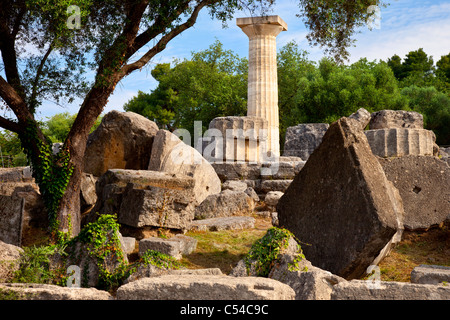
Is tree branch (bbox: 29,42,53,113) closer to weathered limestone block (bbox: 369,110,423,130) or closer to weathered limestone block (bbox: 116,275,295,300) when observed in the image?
weathered limestone block (bbox: 116,275,295,300)

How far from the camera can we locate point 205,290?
13.8ft

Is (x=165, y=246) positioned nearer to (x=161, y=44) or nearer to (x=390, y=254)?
(x=390, y=254)

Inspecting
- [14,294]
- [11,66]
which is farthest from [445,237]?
[11,66]

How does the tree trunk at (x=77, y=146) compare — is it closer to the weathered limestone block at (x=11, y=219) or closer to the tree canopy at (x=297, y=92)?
the weathered limestone block at (x=11, y=219)

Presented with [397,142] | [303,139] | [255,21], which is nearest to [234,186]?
[397,142]

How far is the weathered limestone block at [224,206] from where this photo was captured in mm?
10334

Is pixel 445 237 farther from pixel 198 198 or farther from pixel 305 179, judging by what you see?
pixel 198 198

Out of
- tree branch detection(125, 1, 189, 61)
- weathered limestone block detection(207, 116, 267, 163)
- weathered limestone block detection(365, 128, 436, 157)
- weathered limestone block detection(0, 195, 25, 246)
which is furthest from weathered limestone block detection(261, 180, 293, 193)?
weathered limestone block detection(0, 195, 25, 246)

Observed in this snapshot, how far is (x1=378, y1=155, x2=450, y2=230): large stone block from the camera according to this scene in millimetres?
8148

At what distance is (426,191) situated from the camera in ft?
27.1

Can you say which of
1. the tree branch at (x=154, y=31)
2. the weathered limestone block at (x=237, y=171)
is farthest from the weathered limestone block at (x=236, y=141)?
the tree branch at (x=154, y=31)

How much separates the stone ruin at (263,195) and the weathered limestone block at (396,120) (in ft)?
0.10

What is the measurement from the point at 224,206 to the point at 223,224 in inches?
57.4
